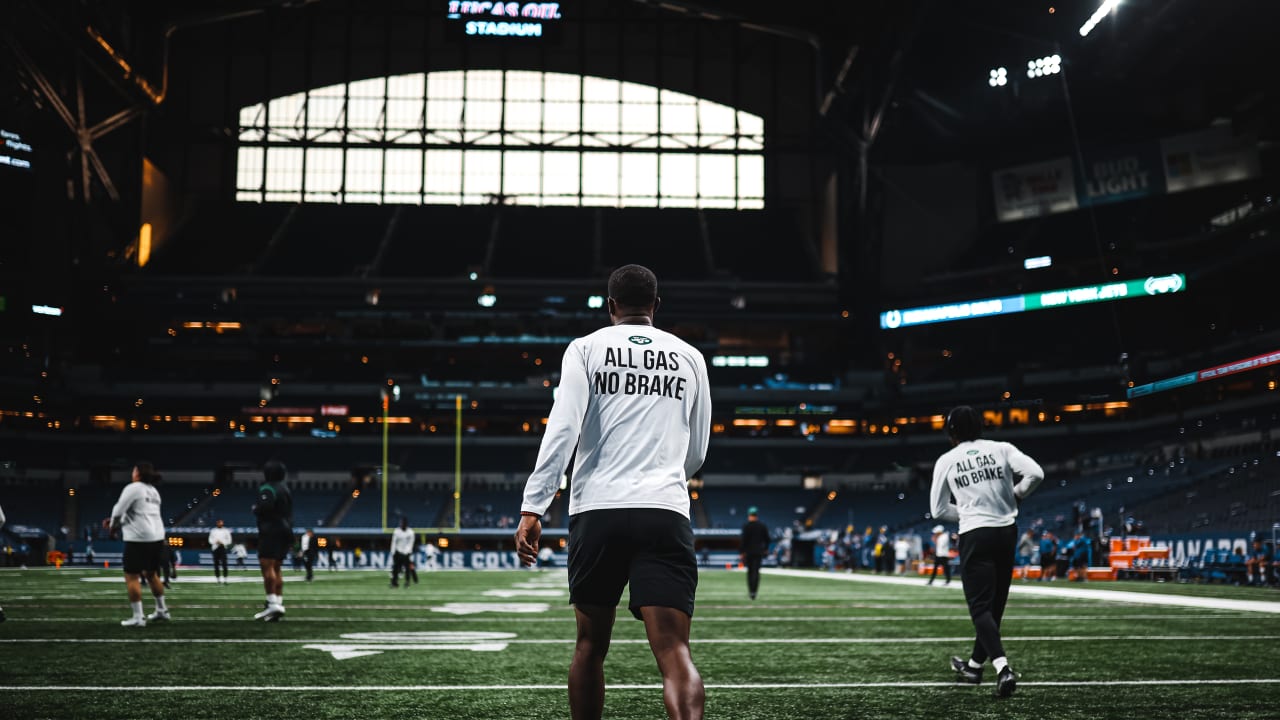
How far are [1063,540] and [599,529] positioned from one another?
3642 cm

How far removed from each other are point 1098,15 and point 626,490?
1303 inches

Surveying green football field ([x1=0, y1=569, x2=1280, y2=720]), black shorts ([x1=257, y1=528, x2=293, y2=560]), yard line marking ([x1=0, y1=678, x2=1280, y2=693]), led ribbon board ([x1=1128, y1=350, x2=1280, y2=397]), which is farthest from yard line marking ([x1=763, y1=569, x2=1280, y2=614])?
led ribbon board ([x1=1128, y1=350, x2=1280, y2=397])

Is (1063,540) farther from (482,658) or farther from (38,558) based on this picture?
(38,558)

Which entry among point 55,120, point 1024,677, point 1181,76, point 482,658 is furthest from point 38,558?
point 1181,76

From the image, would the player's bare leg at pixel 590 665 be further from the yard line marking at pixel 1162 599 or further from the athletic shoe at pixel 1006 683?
the yard line marking at pixel 1162 599

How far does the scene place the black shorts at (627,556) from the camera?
389cm

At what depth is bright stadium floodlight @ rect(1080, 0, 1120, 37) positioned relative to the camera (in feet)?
104

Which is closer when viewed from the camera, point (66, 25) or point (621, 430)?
point (621, 430)

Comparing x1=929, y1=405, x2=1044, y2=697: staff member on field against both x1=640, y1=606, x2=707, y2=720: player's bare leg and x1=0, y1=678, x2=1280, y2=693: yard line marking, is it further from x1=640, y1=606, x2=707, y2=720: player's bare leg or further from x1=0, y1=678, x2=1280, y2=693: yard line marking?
x1=640, y1=606, x2=707, y2=720: player's bare leg

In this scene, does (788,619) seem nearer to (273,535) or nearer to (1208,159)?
(273,535)

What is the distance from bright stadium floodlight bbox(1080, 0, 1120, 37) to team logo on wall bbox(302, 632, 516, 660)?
92.1ft

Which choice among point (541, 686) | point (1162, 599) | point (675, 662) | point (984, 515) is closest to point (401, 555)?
point (1162, 599)

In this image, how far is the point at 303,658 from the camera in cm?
879

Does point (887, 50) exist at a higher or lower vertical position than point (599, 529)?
higher
